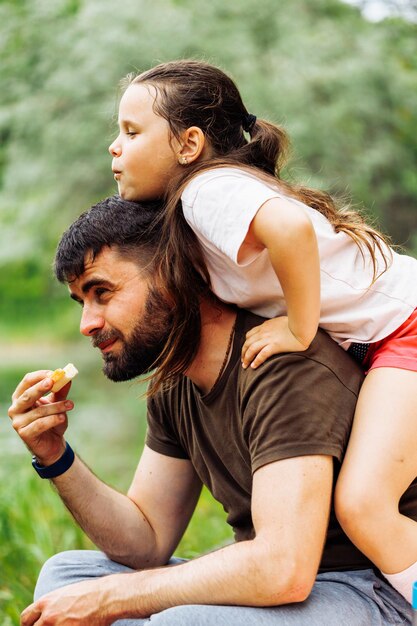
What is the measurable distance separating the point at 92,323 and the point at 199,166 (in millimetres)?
499

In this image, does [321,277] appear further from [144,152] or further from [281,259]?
[144,152]

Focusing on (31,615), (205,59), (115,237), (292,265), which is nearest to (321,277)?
(292,265)

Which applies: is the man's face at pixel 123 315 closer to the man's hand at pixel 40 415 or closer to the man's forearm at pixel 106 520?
the man's hand at pixel 40 415

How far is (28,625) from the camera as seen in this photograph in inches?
92.1

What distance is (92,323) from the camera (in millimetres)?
2426

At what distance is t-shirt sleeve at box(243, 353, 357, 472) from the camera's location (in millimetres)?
2096

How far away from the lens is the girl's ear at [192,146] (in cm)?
244

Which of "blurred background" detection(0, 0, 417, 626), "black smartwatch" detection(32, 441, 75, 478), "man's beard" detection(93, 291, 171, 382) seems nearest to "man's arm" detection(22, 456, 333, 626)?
"man's beard" detection(93, 291, 171, 382)

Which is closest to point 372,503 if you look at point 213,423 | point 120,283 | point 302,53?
point 213,423

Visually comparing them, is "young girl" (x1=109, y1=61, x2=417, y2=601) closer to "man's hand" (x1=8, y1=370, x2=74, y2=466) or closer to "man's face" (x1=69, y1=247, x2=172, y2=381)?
"man's face" (x1=69, y1=247, x2=172, y2=381)

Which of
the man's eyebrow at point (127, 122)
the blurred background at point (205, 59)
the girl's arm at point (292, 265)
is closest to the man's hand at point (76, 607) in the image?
the girl's arm at point (292, 265)

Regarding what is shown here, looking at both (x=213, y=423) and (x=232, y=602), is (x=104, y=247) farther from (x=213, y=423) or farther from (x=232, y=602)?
(x=232, y=602)

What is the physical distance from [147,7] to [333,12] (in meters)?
1.85

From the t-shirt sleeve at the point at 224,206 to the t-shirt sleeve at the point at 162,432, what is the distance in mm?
626
